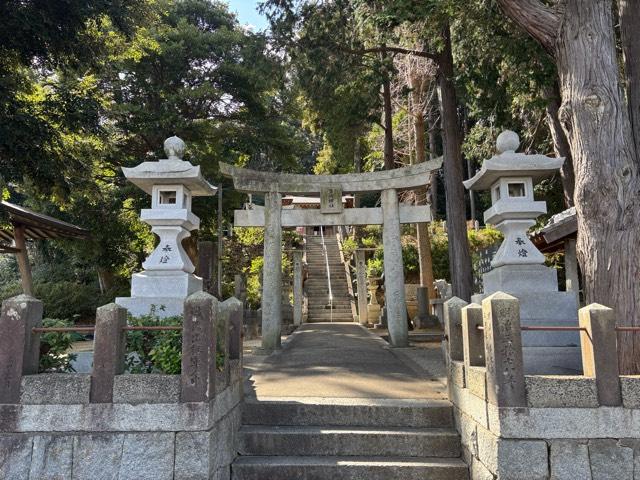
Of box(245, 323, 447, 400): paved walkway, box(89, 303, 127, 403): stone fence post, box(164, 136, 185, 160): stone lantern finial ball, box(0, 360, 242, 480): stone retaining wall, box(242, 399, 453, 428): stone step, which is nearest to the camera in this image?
box(0, 360, 242, 480): stone retaining wall

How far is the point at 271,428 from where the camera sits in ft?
17.2

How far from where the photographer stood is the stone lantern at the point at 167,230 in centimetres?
719

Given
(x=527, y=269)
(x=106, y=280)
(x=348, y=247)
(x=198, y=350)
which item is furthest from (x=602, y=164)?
(x=106, y=280)

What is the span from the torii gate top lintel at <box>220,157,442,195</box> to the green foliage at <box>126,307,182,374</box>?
20.9 feet

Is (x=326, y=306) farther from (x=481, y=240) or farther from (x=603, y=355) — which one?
(x=603, y=355)

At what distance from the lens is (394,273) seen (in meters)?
11.1

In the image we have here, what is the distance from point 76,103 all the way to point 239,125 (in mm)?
8113

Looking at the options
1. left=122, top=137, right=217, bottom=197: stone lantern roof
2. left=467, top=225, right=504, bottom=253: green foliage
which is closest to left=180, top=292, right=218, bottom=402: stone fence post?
left=122, top=137, right=217, bottom=197: stone lantern roof

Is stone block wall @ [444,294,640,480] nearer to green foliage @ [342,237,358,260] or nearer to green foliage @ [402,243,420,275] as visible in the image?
green foliage @ [402,243,420,275]

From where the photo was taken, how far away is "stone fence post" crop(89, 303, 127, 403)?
4.20m

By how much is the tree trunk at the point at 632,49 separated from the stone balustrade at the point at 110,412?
23.9ft

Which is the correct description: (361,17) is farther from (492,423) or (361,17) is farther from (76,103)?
(492,423)

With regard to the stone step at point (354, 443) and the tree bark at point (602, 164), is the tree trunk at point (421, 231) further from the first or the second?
the stone step at point (354, 443)

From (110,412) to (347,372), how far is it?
4186 mm
